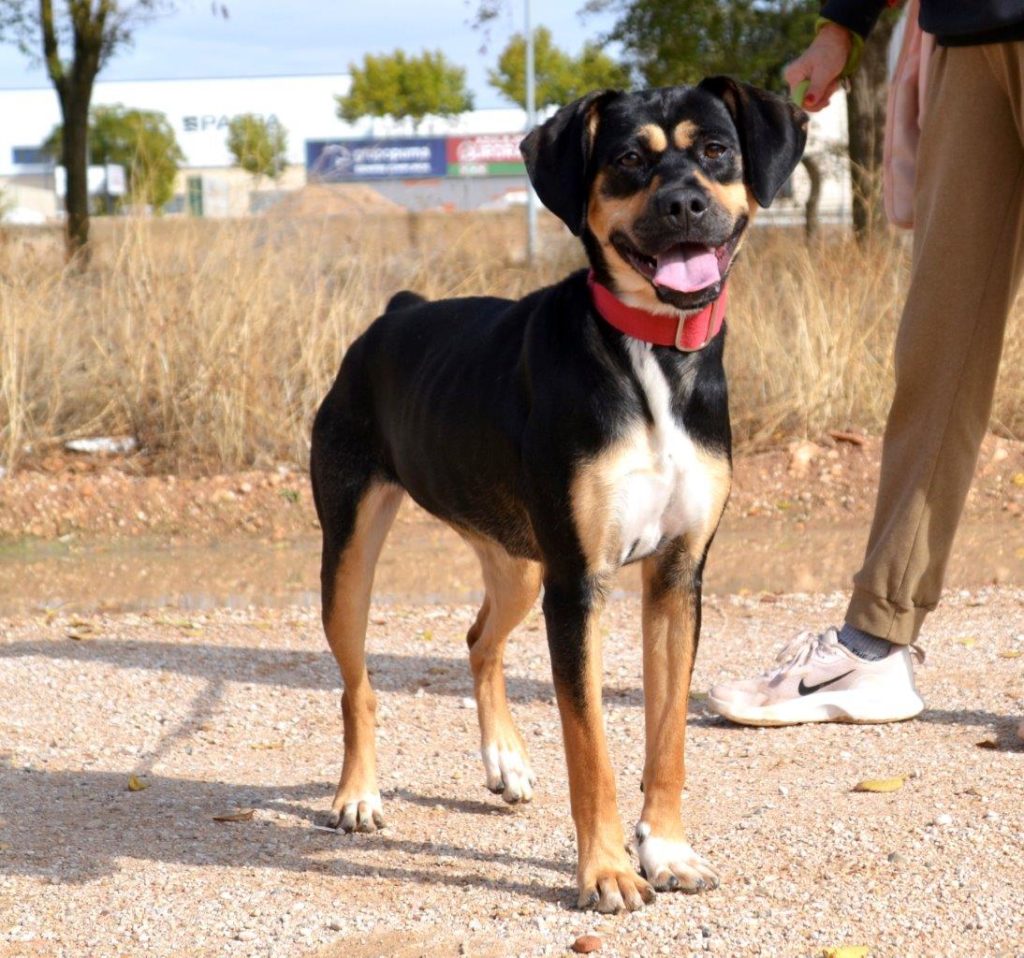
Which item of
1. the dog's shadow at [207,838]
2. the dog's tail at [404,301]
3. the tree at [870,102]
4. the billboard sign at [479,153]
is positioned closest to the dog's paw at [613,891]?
the dog's shadow at [207,838]

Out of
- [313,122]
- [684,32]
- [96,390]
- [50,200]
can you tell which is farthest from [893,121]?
[313,122]

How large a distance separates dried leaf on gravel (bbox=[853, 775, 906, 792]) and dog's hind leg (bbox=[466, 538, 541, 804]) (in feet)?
2.97

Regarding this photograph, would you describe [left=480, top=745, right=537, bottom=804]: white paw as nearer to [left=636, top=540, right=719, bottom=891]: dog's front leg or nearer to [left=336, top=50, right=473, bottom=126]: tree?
[left=636, top=540, right=719, bottom=891]: dog's front leg

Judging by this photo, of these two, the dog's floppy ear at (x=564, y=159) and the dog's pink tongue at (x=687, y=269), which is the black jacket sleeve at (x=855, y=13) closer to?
the dog's floppy ear at (x=564, y=159)

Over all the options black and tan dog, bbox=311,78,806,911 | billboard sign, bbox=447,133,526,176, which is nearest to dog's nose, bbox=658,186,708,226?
black and tan dog, bbox=311,78,806,911

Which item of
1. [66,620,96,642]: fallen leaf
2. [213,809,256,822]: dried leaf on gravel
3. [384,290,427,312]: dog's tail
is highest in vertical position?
[384,290,427,312]: dog's tail

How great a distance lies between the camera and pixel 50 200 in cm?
6081

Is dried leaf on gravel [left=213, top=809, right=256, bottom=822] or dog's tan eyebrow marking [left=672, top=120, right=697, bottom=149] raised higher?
dog's tan eyebrow marking [left=672, top=120, right=697, bottom=149]

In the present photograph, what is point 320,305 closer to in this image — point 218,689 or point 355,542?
point 218,689

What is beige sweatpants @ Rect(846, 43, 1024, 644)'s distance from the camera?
160 inches

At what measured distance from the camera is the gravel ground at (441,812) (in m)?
3.13

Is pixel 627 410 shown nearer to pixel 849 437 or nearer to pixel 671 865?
pixel 671 865

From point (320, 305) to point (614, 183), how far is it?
6044 millimetres

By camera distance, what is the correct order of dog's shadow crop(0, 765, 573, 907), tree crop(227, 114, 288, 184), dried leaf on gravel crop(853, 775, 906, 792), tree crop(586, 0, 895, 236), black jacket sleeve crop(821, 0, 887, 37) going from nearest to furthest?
1. dog's shadow crop(0, 765, 573, 907)
2. dried leaf on gravel crop(853, 775, 906, 792)
3. black jacket sleeve crop(821, 0, 887, 37)
4. tree crop(227, 114, 288, 184)
5. tree crop(586, 0, 895, 236)
